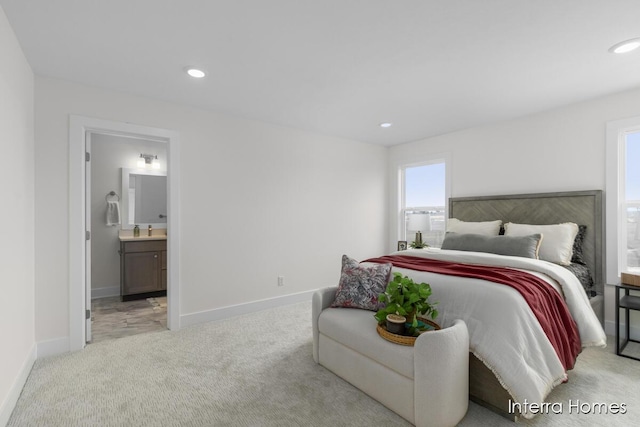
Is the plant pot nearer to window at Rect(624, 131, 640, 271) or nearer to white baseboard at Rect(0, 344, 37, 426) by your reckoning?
white baseboard at Rect(0, 344, 37, 426)

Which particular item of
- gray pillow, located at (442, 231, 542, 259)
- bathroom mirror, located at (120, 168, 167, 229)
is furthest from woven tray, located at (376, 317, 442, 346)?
bathroom mirror, located at (120, 168, 167, 229)

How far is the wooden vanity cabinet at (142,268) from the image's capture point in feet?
14.1

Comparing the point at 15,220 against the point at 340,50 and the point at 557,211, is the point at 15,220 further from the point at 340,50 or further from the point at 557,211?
the point at 557,211

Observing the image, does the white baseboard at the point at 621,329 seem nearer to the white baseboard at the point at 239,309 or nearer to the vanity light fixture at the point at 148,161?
the white baseboard at the point at 239,309

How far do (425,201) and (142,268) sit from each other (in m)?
4.38

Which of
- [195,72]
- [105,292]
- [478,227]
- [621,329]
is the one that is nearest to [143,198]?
[105,292]

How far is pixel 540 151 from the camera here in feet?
11.9

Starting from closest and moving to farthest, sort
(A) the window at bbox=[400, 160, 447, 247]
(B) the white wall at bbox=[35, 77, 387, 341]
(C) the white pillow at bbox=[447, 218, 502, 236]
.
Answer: (B) the white wall at bbox=[35, 77, 387, 341]
(C) the white pillow at bbox=[447, 218, 502, 236]
(A) the window at bbox=[400, 160, 447, 247]

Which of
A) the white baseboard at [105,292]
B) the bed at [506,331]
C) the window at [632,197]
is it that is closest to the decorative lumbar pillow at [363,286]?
the bed at [506,331]

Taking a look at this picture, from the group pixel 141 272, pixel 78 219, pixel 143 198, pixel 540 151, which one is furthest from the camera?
pixel 143 198

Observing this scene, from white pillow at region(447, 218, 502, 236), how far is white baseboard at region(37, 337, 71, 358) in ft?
14.0

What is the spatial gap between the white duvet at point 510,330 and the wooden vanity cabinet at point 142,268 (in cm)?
391

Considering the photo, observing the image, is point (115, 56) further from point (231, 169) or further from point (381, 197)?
point (381, 197)

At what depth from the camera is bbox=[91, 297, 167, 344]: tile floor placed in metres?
3.23
